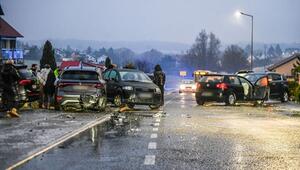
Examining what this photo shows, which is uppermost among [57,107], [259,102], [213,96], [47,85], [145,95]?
[47,85]

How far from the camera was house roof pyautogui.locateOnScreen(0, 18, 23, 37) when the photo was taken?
74644 millimetres

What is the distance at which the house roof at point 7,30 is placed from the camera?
7464cm

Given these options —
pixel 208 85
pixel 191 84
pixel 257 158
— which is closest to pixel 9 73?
pixel 257 158

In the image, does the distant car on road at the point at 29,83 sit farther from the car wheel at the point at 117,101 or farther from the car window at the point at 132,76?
the car window at the point at 132,76

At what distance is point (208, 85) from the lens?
29.7 metres

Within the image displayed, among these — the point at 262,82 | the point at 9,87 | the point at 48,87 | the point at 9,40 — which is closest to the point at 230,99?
the point at 262,82

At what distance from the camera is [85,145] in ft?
40.3

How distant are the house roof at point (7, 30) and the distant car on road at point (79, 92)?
177 ft

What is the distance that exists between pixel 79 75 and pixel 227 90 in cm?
941

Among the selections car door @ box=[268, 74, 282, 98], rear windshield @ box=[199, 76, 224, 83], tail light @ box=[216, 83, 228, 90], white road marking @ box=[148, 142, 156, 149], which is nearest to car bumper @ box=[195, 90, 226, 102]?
tail light @ box=[216, 83, 228, 90]

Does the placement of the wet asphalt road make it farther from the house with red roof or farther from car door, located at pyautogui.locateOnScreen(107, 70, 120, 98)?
the house with red roof

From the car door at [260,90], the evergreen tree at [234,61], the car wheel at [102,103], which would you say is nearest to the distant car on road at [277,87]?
the car door at [260,90]

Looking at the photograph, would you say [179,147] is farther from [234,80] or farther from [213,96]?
A: [234,80]

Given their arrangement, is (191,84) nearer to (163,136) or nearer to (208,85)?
(208,85)
